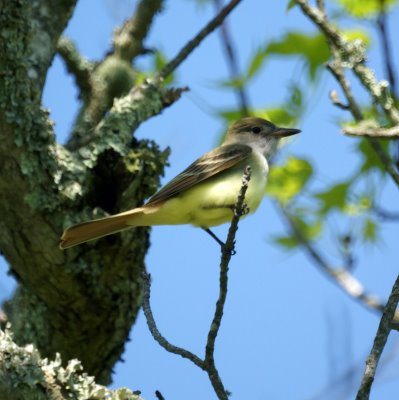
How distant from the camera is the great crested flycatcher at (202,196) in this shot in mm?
4605

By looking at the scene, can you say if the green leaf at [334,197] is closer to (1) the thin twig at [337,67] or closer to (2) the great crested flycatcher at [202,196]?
(2) the great crested flycatcher at [202,196]

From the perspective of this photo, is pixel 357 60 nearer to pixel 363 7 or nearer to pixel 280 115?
pixel 363 7

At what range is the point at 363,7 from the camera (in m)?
4.70

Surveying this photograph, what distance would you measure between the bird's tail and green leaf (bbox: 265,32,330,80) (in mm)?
1237

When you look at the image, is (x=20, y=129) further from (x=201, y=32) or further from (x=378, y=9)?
(x=378, y=9)

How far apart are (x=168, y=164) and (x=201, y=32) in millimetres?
996

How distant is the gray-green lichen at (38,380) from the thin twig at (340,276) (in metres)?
1.57

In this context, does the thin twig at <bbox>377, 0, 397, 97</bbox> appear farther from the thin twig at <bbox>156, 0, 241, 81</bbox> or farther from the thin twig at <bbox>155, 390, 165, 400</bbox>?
the thin twig at <bbox>155, 390, 165, 400</bbox>

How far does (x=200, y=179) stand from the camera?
5105 mm

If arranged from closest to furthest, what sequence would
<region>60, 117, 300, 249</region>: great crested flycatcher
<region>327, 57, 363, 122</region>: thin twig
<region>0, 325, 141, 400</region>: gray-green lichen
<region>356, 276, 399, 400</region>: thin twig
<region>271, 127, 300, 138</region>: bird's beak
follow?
<region>356, 276, 399, 400</region>: thin twig < <region>0, 325, 141, 400</region>: gray-green lichen < <region>327, 57, 363, 122</region>: thin twig < <region>60, 117, 300, 249</region>: great crested flycatcher < <region>271, 127, 300, 138</region>: bird's beak

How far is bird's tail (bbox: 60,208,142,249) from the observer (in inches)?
177

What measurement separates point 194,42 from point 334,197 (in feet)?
4.71

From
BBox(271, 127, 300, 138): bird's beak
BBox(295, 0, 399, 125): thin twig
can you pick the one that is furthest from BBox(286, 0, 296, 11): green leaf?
BBox(271, 127, 300, 138): bird's beak

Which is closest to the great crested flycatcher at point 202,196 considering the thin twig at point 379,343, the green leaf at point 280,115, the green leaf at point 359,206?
the green leaf at point 280,115
